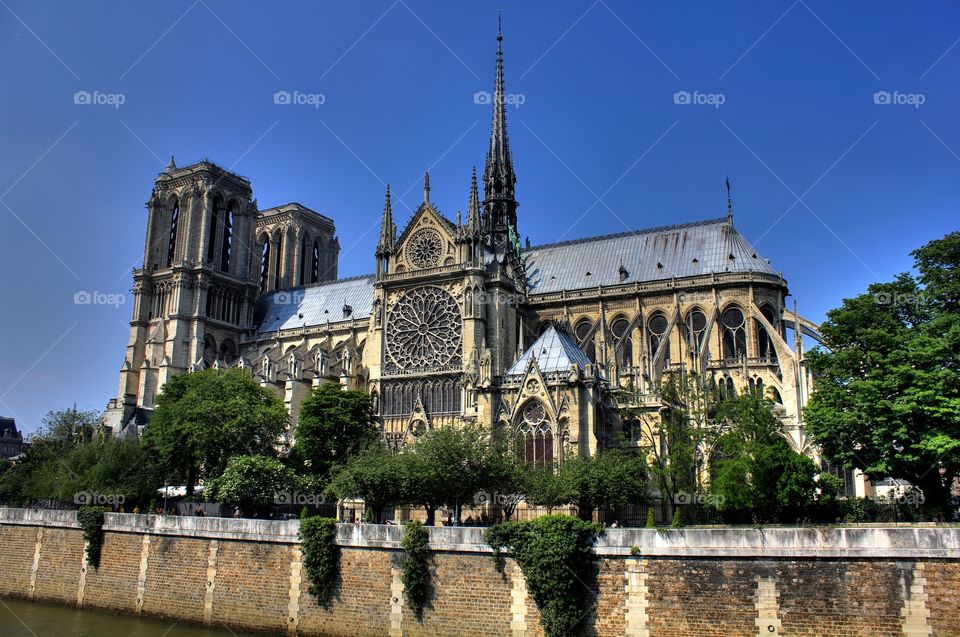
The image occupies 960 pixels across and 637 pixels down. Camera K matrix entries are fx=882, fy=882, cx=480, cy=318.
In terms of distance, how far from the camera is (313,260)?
10381 cm

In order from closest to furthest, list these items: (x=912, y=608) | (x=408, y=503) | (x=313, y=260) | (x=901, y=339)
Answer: (x=912, y=608) < (x=901, y=339) < (x=408, y=503) < (x=313, y=260)

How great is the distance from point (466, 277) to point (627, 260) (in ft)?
46.5

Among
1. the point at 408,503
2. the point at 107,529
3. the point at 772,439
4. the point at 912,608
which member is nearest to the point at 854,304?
the point at 772,439

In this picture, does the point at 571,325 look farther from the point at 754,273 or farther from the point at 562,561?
the point at 562,561

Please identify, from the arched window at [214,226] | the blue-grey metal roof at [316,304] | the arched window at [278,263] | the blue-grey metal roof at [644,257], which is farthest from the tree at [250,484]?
the arched window at [278,263]

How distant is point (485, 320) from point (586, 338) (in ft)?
25.4

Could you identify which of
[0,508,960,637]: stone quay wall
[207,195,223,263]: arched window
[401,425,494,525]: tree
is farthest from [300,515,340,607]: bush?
[207,195,223,263]: arched window

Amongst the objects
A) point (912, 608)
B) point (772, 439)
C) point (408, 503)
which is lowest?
point (912, 608)

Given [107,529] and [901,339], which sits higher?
[901,339]

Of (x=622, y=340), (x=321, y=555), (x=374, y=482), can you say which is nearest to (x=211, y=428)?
(x=374, y=482)

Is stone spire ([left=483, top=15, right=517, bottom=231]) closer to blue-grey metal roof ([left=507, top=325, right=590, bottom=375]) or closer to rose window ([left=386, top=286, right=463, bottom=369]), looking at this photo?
rose window ([left=386, top=286, right=463, bottom=369])

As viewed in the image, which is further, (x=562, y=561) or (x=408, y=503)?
(x=408, y=503)

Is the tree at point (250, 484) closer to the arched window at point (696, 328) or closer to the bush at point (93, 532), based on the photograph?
the bush at point (93, 532)

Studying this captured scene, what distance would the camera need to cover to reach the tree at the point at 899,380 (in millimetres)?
34406
